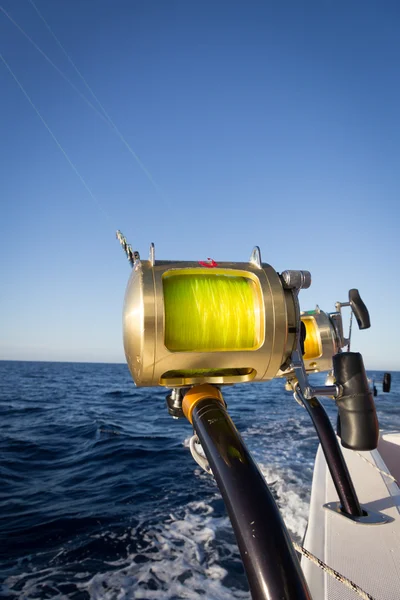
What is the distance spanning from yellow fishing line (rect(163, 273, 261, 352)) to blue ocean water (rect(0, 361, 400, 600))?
1394 millimetres

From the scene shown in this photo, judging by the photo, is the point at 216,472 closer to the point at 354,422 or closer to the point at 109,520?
the point at 354,422

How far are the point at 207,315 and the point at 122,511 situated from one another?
3.98 meters

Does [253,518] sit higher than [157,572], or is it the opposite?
[253,518]

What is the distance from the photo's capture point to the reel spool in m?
1.23

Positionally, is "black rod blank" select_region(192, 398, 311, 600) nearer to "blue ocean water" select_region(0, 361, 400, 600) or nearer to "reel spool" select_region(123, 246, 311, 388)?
"reel spool" select_region(123, 246, 311, 388)

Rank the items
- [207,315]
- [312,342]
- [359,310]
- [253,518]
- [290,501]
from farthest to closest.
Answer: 1. [290,501]
2. [312,342]
3. [359,310]
4. [207,315]
5. [253,518]

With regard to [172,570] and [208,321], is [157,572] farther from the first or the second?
[208,321]

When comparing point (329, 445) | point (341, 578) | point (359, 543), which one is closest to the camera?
point (341, 578)

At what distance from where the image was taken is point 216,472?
104 centimetres

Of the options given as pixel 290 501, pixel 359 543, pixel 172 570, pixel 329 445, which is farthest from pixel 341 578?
pixel 290 501

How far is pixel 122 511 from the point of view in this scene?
4316 millimetres

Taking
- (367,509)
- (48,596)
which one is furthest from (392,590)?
(48,596)

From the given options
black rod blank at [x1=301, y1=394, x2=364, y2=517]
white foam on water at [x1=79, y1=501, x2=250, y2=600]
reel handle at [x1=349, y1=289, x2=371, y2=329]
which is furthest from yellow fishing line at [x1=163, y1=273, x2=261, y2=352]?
white foam on water at [x1=79, y1=501, x2=250, y2=600]

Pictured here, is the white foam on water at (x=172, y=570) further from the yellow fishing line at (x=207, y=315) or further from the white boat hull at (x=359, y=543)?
the yellow fishing line at (x=207, y=315)
